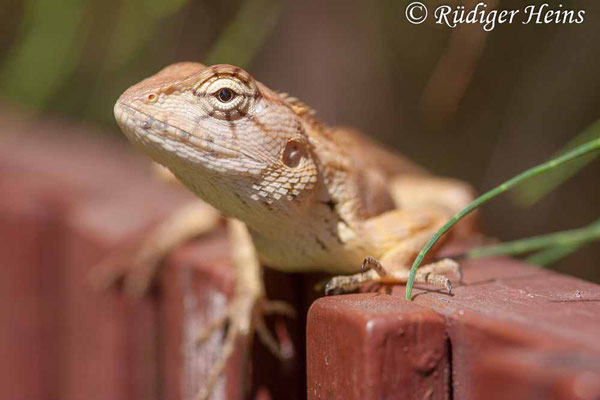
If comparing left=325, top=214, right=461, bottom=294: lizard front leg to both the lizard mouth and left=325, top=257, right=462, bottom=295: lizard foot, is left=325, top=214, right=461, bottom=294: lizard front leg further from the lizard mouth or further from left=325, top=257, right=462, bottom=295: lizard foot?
the lizard mouth

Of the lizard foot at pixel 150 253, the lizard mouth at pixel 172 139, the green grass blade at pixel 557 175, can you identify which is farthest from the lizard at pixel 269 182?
the lizard foot at pixel 150 253

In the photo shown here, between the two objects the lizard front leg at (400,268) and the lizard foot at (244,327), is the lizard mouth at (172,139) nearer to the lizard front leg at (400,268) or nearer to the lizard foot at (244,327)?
the lizard front leg at (400,268)

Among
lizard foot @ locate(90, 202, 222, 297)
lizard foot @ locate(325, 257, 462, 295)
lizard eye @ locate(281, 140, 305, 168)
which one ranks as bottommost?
lizard foot @ locate(90, 202, 222, 297)

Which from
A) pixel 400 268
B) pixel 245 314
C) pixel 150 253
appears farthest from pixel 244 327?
pixel 150 253

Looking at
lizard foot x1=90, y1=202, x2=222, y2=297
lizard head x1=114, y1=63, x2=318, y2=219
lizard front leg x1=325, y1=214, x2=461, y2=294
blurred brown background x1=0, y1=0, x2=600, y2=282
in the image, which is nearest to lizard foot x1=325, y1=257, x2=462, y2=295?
lizard front leg x1=325, y1=214, x2=461, y2=294

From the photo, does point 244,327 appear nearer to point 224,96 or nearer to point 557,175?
point 224,96

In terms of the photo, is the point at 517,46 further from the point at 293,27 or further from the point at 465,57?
the point at 293,27

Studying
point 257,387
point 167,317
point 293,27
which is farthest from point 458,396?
point 293,27
